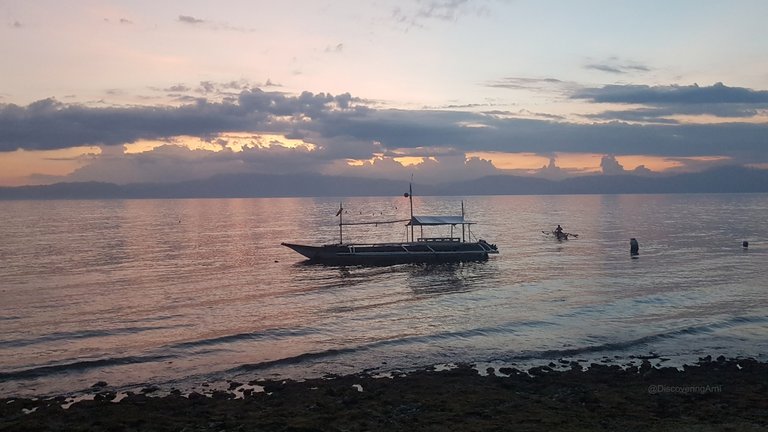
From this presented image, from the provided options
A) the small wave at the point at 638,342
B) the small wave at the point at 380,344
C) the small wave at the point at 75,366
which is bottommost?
the small wave at the point at 638,342

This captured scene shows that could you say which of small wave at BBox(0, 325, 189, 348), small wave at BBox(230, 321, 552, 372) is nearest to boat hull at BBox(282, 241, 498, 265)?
small wave at BBox(230, 321, 552, 372)

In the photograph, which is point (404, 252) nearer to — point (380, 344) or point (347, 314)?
point (347, 314)

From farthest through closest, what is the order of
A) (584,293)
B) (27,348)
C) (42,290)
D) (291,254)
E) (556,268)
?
1. (291,254)
2. (556,268)
3. (42,290)
4. (584,293)
5. (27,348)

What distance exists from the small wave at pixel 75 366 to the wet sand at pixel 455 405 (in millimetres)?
4236

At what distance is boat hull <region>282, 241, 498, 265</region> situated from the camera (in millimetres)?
66875

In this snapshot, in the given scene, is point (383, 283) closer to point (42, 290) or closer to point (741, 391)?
point (42, 290)

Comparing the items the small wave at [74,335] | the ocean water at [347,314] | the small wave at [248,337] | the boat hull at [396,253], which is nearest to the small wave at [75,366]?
the ocean water at [347,314]

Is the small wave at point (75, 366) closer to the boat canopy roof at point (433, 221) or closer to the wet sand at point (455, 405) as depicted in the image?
the wet sand at point (455, 405)

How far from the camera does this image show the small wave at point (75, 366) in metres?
25.7

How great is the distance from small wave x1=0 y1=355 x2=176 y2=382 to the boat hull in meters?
39.0

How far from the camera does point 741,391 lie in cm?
2158

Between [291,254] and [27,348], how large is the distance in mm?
47782

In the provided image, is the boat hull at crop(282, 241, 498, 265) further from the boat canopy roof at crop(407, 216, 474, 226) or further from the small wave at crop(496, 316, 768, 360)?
the small wave at crop(496, 316, 768, 360)

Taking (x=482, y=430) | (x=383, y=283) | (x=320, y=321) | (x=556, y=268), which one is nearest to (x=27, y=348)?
(x=320, y=321)
